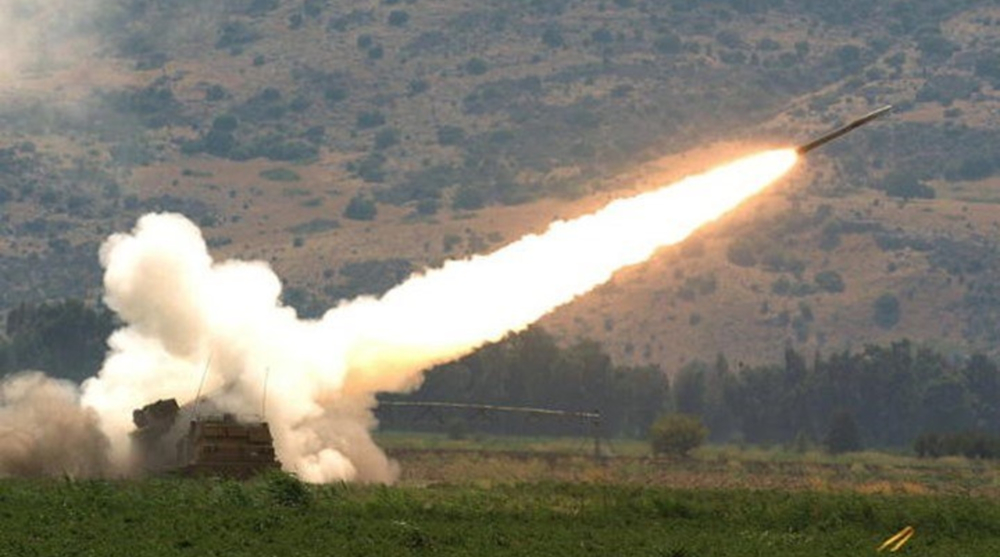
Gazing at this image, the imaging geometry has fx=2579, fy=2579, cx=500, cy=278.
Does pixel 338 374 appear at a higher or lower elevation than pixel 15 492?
higher

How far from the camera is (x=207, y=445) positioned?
3179 inches

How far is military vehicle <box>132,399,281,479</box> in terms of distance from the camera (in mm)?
80812

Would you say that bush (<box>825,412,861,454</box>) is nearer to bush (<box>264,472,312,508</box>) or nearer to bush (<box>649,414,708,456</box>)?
bush (<box>649,414,708,456</box>)

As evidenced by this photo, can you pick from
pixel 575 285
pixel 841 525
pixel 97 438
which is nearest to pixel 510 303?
pixel 575 285

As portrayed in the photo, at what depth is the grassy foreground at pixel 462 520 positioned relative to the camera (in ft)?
197

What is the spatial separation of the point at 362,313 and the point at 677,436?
3582cm

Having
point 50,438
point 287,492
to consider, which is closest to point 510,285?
point 50,438

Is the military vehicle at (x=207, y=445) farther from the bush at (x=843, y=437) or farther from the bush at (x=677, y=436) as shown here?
the bush at (x=843, y=437)

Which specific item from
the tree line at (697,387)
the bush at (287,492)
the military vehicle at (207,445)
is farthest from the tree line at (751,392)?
the bush at (287,492)

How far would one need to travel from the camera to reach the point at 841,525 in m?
70.2

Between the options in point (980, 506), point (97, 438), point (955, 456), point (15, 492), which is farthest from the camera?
point (955, 456)

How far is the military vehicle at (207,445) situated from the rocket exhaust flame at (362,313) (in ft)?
8.29

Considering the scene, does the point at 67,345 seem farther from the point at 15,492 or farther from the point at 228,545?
the point at 228,545

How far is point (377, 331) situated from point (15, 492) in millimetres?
21024
